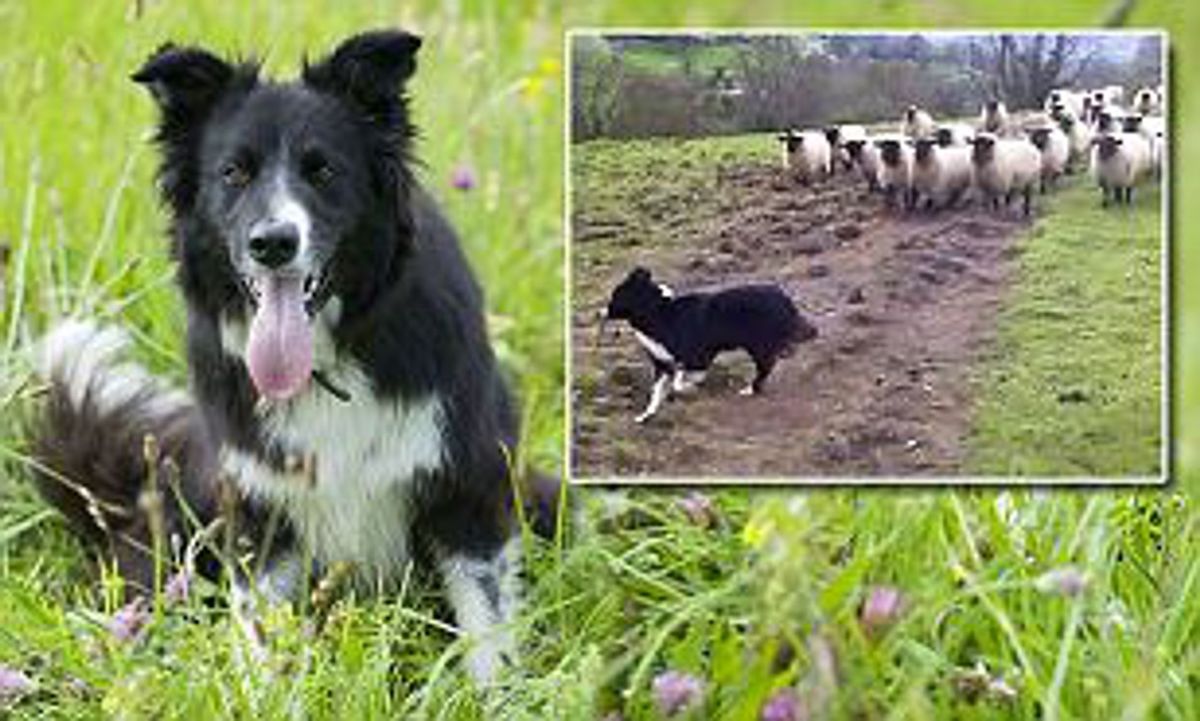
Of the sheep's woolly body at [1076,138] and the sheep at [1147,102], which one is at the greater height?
the sheep at [1147,102]

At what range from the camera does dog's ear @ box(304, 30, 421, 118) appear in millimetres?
4484

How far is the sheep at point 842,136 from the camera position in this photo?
386cm

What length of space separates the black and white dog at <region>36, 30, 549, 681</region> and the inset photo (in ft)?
2.15

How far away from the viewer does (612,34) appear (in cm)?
395

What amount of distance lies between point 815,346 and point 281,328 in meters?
1.04

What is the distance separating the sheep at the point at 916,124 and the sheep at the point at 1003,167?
75 millimetres

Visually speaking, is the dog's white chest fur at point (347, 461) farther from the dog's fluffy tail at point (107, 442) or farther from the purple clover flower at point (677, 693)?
the purple clover flower at point (677, 693)

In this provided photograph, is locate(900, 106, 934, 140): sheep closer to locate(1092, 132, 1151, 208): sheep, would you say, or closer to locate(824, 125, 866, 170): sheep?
locate(824, 125, 866, 170): sheep

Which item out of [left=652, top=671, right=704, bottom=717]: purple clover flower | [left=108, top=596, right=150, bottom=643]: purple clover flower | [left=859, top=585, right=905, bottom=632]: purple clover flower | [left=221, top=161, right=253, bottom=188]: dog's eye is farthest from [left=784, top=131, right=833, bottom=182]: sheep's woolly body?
[left=108, top=596, right=150, bottom=643]: purple clover flower

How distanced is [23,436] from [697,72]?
2246 mm

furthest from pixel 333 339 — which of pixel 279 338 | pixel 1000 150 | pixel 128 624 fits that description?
pixel 1000 150

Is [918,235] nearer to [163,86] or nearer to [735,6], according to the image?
[163,86]

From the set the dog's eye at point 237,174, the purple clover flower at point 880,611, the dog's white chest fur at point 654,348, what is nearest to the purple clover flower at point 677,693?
the purple clover flower at point 880,611

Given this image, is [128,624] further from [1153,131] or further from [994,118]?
[1153,131]
